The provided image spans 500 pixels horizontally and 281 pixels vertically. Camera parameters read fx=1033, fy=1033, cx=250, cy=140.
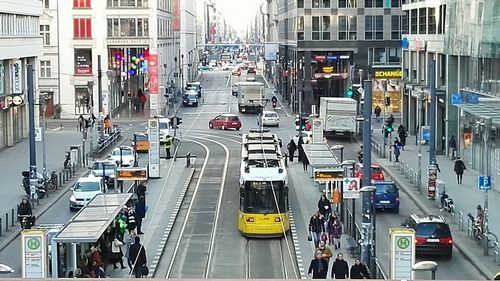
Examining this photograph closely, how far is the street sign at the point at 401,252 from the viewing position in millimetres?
23688

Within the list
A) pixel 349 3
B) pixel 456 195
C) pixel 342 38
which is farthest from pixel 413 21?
pixel 456 195

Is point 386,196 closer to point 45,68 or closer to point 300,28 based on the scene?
point 300,28

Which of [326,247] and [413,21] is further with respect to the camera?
[413,21]

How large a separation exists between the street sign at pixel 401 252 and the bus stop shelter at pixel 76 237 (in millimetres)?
7014

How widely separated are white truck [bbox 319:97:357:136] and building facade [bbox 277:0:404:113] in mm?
22947

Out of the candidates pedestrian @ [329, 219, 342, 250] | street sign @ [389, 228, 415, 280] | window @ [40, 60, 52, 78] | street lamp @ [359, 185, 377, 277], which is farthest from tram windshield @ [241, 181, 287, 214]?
window @ [40, 60, 52, 78]

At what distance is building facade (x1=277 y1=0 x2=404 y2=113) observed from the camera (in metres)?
93.3

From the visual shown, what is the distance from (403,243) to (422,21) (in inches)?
1818

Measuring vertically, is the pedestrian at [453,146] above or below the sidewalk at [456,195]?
above

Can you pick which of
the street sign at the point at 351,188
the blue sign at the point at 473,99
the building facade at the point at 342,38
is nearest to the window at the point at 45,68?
the building facade at the point at 342,38

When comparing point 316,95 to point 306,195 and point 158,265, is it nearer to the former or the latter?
point 306,195

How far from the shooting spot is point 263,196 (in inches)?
1344

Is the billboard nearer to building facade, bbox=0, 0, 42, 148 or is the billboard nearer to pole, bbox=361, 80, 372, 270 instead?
building facade, bbox=0, 0, 42, 148

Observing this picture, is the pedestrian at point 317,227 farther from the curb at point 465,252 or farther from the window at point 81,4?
the window at point 81,4
